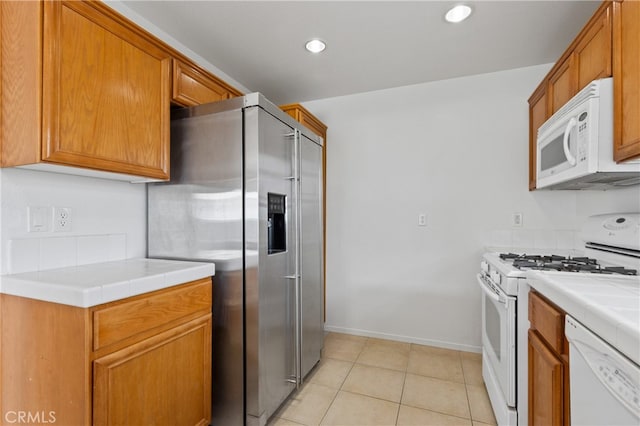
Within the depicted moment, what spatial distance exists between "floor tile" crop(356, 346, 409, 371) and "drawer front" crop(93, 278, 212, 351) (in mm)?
1500

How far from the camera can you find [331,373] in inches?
89.6

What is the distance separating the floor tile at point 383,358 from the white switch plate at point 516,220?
1.41m

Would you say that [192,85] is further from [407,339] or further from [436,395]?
[407,339]

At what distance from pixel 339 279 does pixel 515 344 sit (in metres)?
1.77

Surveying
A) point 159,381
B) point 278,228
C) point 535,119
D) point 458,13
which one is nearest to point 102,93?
point 278,228

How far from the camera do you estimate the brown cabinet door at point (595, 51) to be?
138cm

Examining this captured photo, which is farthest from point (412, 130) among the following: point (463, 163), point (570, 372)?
point (570, 372)

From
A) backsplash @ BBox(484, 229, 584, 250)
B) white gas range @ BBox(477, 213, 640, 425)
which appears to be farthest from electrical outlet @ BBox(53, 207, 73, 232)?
backsplash @ BBox(484, 229, 584, 250)

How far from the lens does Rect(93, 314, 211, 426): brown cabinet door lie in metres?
1.10

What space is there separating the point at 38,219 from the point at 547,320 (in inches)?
86.4

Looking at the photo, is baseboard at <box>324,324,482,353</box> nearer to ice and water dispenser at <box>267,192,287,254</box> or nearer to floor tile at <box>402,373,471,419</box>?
floor tile at <box>402,373,471,419</box>

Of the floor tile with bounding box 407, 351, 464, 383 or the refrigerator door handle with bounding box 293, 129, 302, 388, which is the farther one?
the floor tile with bounding box 407, 351, 464, 383

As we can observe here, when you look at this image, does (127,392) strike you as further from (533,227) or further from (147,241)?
(533,227)

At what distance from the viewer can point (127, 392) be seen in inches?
45.8
